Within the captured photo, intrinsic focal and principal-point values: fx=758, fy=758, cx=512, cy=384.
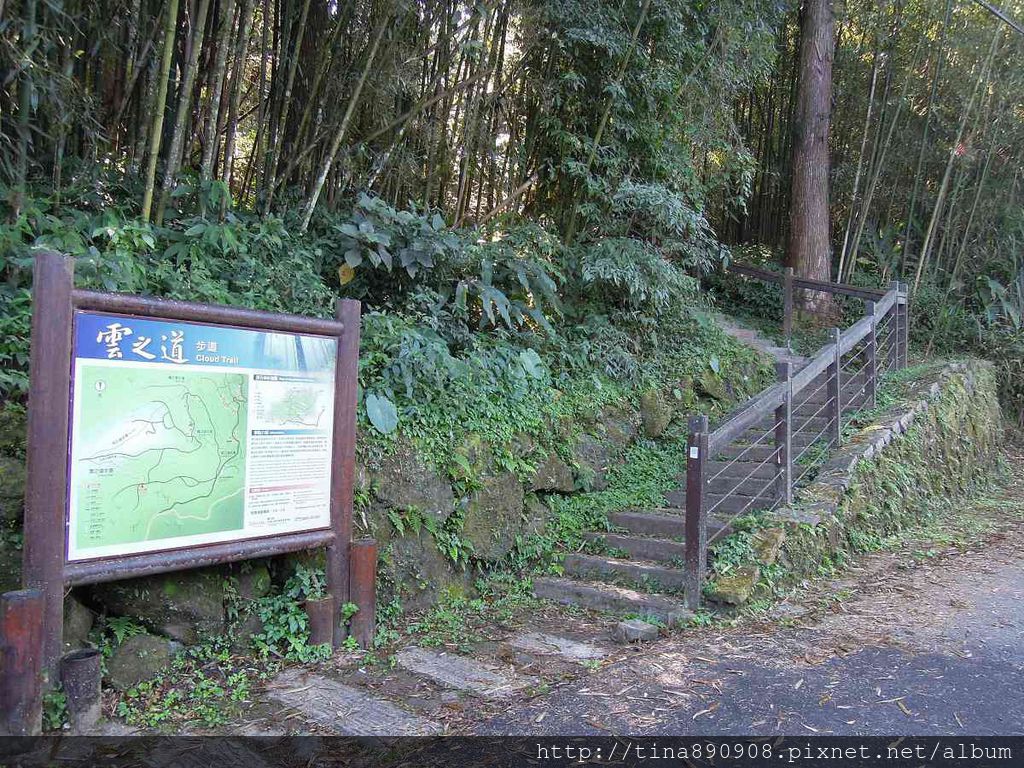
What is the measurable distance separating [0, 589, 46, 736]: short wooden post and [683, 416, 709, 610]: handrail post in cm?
334

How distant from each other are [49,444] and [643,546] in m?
3.70

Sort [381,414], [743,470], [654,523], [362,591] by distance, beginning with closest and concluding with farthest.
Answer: [362,591]
[381,414]
[654,523]
[743,470]

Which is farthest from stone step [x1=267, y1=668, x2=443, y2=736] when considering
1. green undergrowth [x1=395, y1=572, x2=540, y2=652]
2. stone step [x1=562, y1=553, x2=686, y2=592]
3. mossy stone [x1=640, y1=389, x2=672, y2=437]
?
mossy stone [x1=640, y1=389, x2=672, y2=437]

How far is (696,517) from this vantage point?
4.65m

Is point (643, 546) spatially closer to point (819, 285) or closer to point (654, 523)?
point (654, 523)

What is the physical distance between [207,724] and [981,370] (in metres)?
10.0

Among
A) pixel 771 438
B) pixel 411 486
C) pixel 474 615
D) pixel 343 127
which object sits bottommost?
pixel 474 615

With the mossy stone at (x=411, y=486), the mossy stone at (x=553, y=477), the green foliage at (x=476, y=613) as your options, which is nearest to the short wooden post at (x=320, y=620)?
the green foliage at (x=476, y=613)

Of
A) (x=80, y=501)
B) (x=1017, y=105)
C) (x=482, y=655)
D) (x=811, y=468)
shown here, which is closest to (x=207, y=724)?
(x=80, y=501)

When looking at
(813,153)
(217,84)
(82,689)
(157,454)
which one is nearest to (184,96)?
(217,84)

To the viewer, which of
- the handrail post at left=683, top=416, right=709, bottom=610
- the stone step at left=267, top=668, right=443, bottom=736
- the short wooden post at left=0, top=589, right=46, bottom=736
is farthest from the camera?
the handrail post at left=683, top=416, right=709, bottom=610

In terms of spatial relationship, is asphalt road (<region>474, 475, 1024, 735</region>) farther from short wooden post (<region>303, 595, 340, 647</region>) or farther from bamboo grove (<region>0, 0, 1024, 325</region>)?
bamboo grove (<region>0, 0, 1024, 325</region>)

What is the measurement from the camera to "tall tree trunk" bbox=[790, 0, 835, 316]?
10922mm

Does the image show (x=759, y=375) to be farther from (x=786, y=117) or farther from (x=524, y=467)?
(x=786, y=117)
